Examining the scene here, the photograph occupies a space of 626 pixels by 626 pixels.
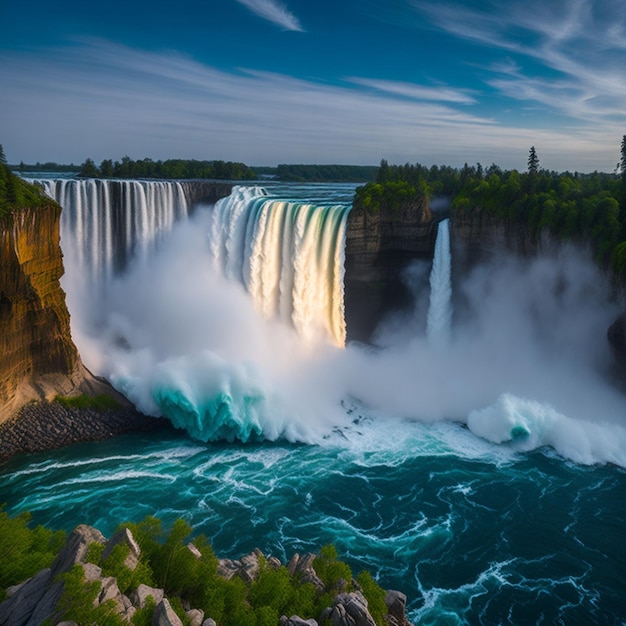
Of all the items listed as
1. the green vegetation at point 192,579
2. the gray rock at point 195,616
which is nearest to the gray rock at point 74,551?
the green vegetation at point 192,579

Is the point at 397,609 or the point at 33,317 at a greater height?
the point at 33,317

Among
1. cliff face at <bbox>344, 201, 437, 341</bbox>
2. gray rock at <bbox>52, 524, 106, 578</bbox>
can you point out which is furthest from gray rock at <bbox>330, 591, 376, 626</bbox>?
cliff face at <bbox>344, 201, 437, 341</bbox>

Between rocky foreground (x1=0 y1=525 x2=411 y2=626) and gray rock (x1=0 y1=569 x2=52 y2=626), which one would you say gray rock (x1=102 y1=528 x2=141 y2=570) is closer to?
rocky foreground (x1=0 y1=525 x2=411 y2=626)

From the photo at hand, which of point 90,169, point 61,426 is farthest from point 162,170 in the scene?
point 61,426

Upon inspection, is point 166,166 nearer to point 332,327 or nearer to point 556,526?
point 332,327

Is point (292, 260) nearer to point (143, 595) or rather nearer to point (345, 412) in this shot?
point (345, 412)

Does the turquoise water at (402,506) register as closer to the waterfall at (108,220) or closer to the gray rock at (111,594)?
the gray rock at (111,594)

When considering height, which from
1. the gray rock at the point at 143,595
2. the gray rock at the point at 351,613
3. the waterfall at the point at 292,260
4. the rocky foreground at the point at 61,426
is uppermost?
the waterfall at the point at 292,260
